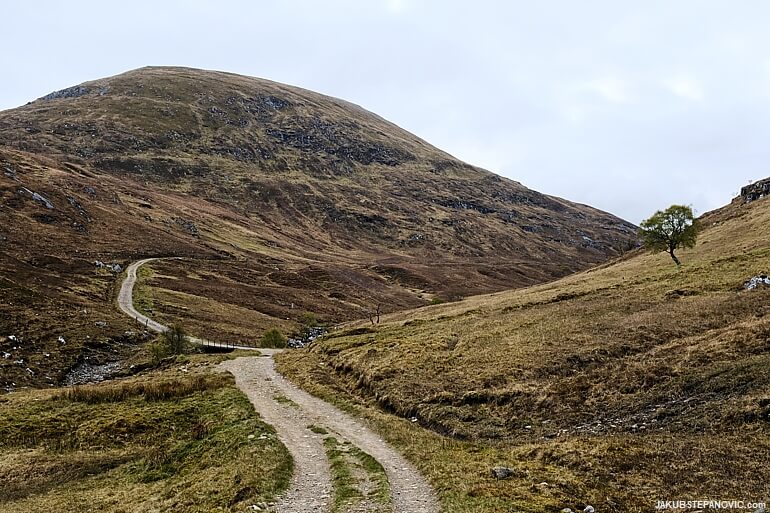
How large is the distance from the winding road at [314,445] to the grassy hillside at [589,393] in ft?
3.32

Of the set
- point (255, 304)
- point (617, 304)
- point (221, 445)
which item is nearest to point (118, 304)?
point (255, 304)

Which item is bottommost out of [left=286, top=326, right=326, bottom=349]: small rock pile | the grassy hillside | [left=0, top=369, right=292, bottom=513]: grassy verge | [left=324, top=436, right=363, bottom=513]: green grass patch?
[left=286, top=326, right=326, bottom=349]: small rock pile

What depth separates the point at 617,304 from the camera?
42688 millimetres

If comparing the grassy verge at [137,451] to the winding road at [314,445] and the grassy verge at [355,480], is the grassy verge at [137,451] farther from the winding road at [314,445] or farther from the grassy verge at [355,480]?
the grassy verge at [355,480]

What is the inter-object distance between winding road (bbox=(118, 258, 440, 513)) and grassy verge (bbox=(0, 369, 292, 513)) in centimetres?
86

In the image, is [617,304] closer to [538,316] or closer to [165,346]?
[538,316]

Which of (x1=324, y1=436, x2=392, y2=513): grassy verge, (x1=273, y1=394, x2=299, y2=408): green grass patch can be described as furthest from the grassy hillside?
(x1=273, y1=394, x2=299, y2=408): green grass patch

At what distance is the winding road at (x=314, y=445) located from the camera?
1606 cm

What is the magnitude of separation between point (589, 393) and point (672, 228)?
4870 centimetres

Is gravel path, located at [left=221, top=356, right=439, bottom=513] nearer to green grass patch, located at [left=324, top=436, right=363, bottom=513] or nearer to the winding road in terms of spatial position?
the winding road

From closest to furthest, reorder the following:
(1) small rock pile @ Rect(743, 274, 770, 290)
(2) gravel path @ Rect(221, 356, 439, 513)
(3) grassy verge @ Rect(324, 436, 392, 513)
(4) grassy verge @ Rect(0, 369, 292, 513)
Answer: (3) grassy verge @ Rect(324, 436, 392, 513) → (2) gravel path @ Rect(221, 356, 439, 513) → (4) grassy verge @ Rect(0, 369, 292, 513) → (1) small rock pile @ Rect(743, 274, 770, 290)

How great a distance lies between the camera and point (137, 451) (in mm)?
25938

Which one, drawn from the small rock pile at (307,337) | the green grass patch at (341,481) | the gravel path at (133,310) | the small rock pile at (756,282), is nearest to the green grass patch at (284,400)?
the green grass patch at (341,481)

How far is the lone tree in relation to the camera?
63031mm
